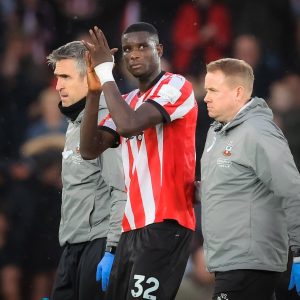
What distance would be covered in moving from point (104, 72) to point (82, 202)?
0.88 m

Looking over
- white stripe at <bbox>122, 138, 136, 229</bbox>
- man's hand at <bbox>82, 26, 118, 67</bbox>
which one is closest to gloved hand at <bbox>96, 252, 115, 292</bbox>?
white stripe at <bbox>122, 138, 136, 229</bbox>

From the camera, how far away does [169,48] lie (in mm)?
7531

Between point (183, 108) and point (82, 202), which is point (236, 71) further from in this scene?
point (82, 202)

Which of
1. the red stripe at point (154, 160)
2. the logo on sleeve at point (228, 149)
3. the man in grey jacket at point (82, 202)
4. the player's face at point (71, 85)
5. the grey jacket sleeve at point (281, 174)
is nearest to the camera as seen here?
the grey jacket sleeve at point (281, 174)

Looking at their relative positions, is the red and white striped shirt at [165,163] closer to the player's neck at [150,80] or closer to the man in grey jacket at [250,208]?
the player's neck at [150,80]

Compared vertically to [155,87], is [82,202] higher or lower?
lower

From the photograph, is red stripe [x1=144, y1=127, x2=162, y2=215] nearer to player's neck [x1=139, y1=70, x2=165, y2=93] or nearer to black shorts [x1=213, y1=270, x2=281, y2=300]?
player's neck [x1=139, y1=70, x2=165, y2=93]

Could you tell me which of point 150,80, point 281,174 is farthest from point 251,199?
point 150,80

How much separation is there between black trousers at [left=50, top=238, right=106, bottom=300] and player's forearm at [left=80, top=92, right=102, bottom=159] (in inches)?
22.6

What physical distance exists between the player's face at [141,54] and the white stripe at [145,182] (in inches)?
13.8

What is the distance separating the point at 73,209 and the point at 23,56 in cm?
283

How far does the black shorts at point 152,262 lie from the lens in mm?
4414

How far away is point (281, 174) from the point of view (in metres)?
4.11

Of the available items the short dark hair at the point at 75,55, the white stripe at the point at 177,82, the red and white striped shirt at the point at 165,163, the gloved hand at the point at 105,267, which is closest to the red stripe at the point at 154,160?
the red and white striped shirt at the point at 165,163
